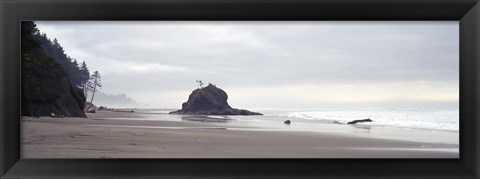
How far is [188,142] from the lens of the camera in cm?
286

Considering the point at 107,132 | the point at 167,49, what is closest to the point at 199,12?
the point at 167,49

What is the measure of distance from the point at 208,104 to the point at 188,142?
26 centimetres

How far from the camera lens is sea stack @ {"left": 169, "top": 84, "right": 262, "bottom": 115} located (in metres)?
2.88

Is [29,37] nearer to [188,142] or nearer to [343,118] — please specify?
[188,142]

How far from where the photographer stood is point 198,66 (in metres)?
2.91

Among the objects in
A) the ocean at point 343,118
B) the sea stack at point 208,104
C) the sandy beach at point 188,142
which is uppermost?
the sea stack at point 208,104

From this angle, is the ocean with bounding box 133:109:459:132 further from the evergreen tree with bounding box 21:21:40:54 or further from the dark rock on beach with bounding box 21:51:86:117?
the evergreen tree with bounding box 21:21:40:54

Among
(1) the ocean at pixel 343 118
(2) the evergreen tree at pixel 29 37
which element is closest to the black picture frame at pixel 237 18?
(2) the evergreen tree at pixel 29 37

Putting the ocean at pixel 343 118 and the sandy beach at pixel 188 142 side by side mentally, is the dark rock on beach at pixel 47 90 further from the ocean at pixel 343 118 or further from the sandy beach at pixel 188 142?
the ocean at pixel 343 118

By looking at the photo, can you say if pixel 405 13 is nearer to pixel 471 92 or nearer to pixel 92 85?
pixel 471 92

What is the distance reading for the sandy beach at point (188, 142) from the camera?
9.24 feet

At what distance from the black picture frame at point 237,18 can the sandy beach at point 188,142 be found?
70 mm

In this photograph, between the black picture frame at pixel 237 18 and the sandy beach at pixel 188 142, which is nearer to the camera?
the black picture frame at pixel 237 18

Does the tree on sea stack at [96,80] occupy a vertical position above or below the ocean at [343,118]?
above
